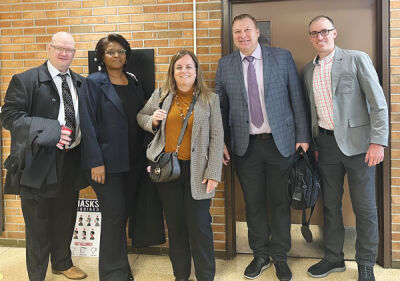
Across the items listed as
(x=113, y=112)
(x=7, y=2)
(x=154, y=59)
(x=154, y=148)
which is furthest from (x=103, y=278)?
(x=7, y=2)

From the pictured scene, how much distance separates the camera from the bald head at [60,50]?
2410 millimetres

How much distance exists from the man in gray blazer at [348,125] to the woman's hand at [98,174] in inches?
61.2

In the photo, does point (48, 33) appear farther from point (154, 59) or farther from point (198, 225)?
point (198, 225)

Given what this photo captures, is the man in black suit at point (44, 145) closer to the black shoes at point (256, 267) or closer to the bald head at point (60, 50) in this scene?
the bald head at point (60, 50)

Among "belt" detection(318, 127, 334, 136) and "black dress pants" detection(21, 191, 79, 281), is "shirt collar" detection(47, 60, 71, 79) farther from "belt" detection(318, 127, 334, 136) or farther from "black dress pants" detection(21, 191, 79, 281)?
"belt" detection(318, 127, 334, 136)

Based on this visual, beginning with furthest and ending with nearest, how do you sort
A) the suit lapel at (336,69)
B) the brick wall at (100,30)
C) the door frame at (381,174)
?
1. the brick wall at (100,30)
2. the door frame at (381,174)
3. the suit lapel at (336,69)

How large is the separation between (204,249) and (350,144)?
49.4 inches

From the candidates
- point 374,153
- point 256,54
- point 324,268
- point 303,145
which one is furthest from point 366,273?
point 256,54

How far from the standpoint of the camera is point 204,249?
7.68 feet

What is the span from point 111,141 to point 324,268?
1883mm

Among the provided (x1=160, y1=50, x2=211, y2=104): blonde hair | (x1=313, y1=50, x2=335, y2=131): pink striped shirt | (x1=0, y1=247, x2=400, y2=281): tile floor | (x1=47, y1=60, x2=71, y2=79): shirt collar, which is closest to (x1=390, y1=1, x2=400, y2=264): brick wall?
(x1=0, y1=247, x2=400, y2=281): tile floor

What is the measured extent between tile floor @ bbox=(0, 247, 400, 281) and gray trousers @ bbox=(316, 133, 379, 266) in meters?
0.27

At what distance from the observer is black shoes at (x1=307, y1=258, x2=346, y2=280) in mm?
2607

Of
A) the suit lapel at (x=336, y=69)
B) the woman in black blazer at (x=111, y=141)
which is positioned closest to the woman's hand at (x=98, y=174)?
the woman in black blazer at (x=111, y=141)
